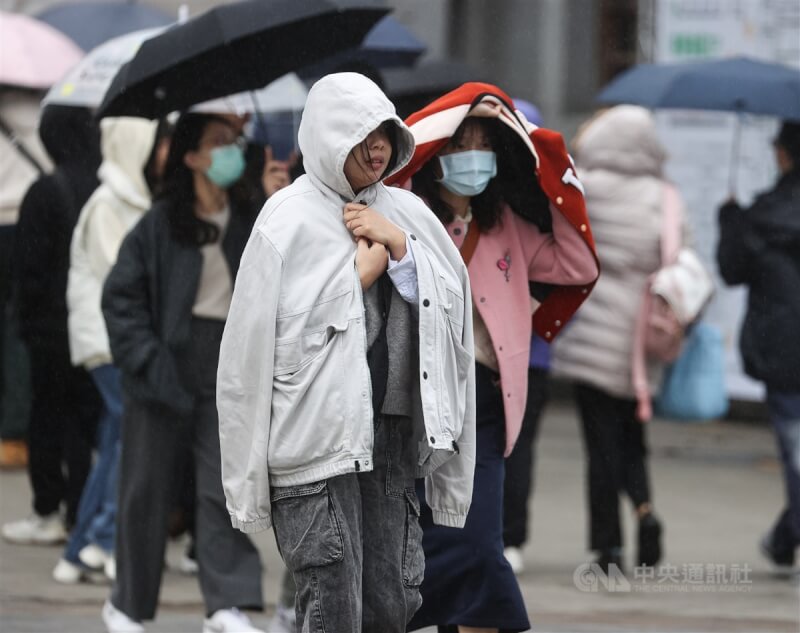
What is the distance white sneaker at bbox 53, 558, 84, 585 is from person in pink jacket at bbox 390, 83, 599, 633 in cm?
252

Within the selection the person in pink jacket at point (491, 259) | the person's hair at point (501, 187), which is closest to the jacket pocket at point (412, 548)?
the person in pink jacket at point (491, 259)

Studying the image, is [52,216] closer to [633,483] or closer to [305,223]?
[633,483]

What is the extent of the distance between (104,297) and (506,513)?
2180mm

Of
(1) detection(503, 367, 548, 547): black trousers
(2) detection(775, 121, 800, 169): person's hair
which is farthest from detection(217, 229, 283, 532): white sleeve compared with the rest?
(2) detection(775, 121, 800, 169): person's hair

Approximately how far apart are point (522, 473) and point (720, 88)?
7.68ft

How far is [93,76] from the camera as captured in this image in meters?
7.49

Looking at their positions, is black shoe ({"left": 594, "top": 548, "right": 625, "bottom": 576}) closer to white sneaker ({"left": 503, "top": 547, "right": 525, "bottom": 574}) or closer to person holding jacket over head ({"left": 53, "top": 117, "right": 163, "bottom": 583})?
white sneaker ({"left": 503, "top": 547, "right": 525, "bottom": 574})

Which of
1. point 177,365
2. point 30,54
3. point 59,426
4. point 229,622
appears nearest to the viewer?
point 229,622

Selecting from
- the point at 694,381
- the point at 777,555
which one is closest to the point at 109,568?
the point at 694,381

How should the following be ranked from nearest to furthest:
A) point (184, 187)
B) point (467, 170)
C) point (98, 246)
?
point (467, 170)
point (184, 187)
point (98, 246)

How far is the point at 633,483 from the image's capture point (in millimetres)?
7887

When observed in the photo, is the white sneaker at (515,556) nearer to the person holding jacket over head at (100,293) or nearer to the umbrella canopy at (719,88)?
the person holding jacket over head at (100,293)

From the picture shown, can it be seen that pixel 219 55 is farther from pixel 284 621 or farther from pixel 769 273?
pixel 769 273

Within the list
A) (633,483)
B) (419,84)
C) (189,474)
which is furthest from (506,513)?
(419,84)
